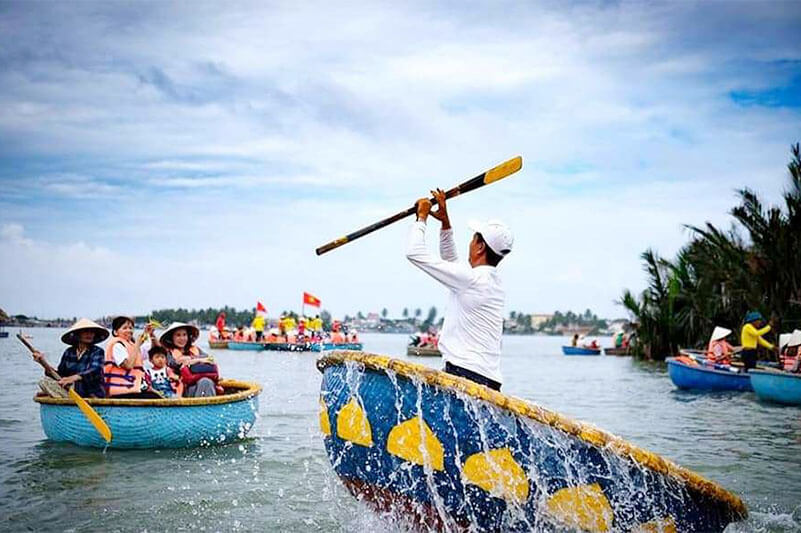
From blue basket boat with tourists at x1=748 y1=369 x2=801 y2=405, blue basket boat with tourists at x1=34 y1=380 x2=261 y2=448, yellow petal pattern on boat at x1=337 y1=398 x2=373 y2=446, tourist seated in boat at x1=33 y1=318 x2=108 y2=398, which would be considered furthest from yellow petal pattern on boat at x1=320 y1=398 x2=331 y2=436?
blue basket boat with tourists at x1=748 y1=369 x2=801 y2=405

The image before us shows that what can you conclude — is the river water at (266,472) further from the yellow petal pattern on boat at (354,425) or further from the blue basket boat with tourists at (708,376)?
the blue basket boat with tourists at (708,376)

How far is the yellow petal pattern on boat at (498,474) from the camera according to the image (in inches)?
163

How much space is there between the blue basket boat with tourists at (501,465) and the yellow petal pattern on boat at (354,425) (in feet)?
0.04

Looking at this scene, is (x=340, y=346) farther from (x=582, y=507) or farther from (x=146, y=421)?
(x=582, y=507)

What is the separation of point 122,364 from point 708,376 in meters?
12.4

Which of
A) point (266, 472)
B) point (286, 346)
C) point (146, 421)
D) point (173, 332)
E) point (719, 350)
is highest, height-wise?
point (173, 332)

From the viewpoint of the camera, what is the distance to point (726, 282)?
22.6 meters

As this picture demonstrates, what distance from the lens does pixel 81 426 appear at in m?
8.02

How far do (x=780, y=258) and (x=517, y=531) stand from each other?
59.2 ft

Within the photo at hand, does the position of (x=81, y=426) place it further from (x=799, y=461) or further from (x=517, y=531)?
(x=799, y=461)

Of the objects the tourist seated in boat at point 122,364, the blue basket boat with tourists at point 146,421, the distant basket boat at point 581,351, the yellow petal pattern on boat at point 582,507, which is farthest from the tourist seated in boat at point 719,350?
the distant basket boat at point 581,351

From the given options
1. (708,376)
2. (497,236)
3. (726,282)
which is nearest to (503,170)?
(497,236)

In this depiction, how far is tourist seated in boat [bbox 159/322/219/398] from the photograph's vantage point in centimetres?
870

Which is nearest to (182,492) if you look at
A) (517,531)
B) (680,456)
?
(517,531)
